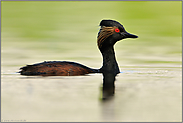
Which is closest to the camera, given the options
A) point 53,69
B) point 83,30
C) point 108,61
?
point 53,69

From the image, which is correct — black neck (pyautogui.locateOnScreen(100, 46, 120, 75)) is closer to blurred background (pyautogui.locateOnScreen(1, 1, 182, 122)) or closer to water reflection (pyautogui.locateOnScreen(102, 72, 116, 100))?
water reflection (pyautogui.locateOnScreen(102, 72, 116, 100))

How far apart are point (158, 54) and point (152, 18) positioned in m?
11.1

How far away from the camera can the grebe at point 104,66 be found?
35.3ft

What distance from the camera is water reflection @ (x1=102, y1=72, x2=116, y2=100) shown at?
8.45 meters

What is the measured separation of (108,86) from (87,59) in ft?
15.0

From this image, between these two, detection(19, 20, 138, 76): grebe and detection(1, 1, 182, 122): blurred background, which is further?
detection(19, 20, 138, 76): grebe

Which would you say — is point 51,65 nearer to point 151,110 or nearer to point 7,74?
point 7,74

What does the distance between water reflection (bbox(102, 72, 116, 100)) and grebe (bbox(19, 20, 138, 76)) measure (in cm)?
41

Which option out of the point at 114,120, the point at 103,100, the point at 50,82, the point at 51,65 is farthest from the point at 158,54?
the point at 114,120

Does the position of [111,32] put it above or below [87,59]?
above

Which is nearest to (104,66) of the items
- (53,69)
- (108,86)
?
(53,69)

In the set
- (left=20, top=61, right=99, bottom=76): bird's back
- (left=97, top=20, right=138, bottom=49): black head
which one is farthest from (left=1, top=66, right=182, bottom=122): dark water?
(left=97, top=20, right=138, bottom=49): black head

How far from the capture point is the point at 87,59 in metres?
14.0

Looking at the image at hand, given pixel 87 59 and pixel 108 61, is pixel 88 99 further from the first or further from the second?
pixel 87 59
